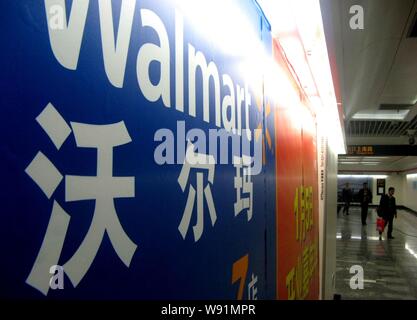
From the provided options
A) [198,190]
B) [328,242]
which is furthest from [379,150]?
[198,190]

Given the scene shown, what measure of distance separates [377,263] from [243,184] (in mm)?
7130

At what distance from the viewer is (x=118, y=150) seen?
0.49 metres

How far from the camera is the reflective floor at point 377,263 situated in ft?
17.1

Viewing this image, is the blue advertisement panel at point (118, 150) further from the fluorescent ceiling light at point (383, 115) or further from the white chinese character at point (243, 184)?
the fluorescent ceiling light at point (383, 115)

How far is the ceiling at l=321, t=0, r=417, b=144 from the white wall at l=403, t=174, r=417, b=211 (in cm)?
1323

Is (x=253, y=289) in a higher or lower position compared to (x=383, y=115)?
lower

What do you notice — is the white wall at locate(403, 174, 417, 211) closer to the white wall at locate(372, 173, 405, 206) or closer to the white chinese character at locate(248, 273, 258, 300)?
the white wall at locate(372, 173, 405, 206)

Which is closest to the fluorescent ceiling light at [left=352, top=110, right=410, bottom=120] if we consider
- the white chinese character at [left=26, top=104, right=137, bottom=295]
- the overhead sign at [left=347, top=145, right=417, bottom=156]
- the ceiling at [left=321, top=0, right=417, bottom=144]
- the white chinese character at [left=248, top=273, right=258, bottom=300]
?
the ceiling at [left=321, top=0, right=417, bottom=144]

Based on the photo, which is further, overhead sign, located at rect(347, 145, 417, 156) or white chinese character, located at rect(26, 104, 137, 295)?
overhead sign, located at rect(347, 145, 417, 156)

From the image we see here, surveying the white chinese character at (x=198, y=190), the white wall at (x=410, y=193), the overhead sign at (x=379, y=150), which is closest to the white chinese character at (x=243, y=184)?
the white chinese character at (x=198, y=190)

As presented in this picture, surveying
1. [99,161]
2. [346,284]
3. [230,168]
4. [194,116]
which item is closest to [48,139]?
[99,161]

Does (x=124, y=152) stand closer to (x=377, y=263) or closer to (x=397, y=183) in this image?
(x=377, y=263)

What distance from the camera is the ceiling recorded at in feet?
5.28
